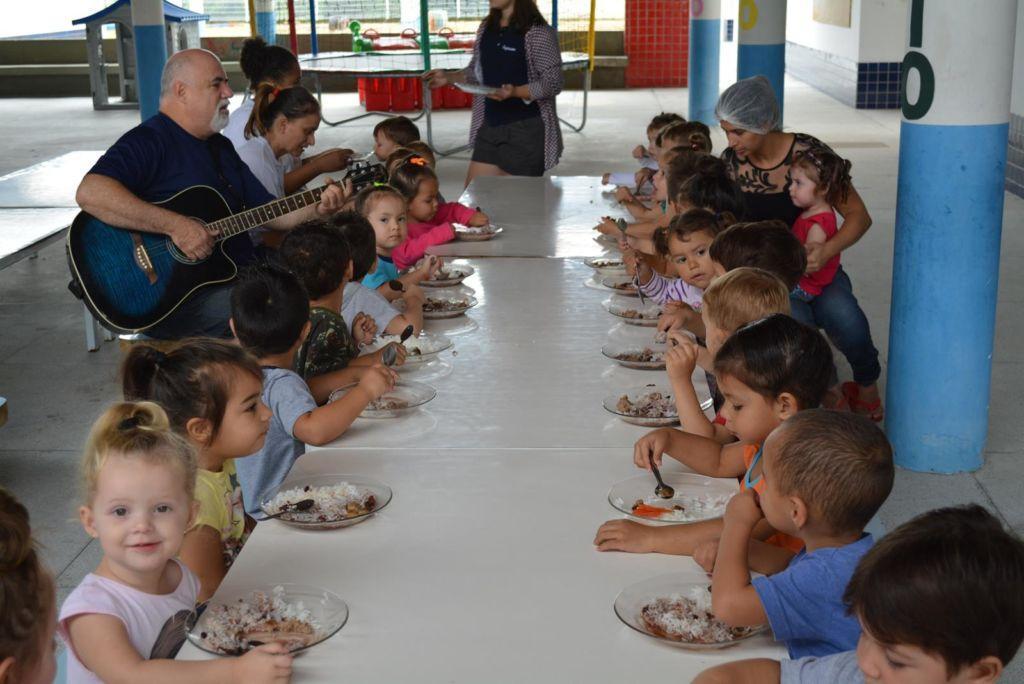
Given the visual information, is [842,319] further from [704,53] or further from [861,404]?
[704,53]

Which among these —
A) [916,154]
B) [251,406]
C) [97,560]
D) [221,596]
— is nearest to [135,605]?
[221,596]

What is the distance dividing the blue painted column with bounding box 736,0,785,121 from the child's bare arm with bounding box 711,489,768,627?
264 inches

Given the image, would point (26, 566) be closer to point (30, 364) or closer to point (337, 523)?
point (337, 523)

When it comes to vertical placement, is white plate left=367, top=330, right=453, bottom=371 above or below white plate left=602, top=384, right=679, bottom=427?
above

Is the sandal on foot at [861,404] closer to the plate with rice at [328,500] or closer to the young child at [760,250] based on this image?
the young child at [760,250]

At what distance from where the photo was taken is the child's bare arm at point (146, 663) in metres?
1.76

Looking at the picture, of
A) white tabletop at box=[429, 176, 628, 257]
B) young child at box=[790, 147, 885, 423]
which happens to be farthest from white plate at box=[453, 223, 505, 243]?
young child at box=[790, 147, 885, 423]

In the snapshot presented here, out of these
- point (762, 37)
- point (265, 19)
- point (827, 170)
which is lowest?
point (827, 170)

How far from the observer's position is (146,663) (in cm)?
182

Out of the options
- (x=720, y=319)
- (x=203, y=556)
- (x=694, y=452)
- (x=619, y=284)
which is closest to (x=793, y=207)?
(x=619, y=284)

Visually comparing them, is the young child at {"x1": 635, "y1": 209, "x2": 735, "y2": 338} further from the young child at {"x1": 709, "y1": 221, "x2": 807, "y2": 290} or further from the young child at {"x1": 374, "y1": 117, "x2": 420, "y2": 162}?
the young child at {"x1": 374, "y1": 117, "x2": 420, "y2": 162}

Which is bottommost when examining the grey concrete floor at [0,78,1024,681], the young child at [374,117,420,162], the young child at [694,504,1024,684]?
the grey concrete floor at [0,78,1024,681]

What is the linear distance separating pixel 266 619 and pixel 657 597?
629mm

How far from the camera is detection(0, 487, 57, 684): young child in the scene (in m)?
1.30
